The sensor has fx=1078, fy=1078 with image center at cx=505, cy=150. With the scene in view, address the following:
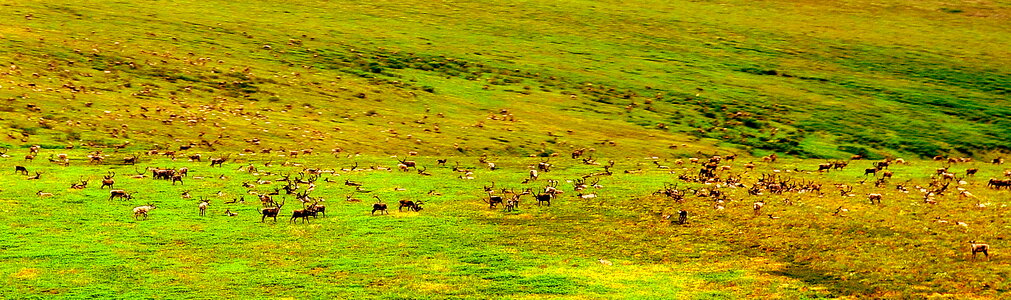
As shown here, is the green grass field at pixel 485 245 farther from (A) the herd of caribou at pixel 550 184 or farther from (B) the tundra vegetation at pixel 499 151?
(A) the herd of caribou at pixel 550 184

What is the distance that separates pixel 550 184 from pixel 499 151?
13105 mm

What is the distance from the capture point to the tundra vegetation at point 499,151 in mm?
26844

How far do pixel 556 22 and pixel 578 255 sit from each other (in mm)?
65962

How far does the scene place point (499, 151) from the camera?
172 feet

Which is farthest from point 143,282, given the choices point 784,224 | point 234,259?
point 784,224

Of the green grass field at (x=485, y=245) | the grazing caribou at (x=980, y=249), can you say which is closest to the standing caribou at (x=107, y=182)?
the green grass field at (x=485, y=245)

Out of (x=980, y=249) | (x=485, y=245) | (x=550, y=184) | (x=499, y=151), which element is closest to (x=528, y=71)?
(x=499, y=151)

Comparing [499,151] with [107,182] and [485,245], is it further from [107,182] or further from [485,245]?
[485,245]

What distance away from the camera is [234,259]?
2725 centimetres

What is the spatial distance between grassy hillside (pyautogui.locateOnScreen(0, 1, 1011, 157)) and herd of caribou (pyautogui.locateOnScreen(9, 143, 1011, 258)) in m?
8.28

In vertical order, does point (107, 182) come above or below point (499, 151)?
above

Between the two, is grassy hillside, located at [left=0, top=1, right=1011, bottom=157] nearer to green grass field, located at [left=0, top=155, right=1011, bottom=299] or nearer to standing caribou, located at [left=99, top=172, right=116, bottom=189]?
standing caribou, located at [left=99, top=172, right=116, bottom=189]

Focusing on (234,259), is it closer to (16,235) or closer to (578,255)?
(16,235)

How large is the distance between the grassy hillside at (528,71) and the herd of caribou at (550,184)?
8282 mm
